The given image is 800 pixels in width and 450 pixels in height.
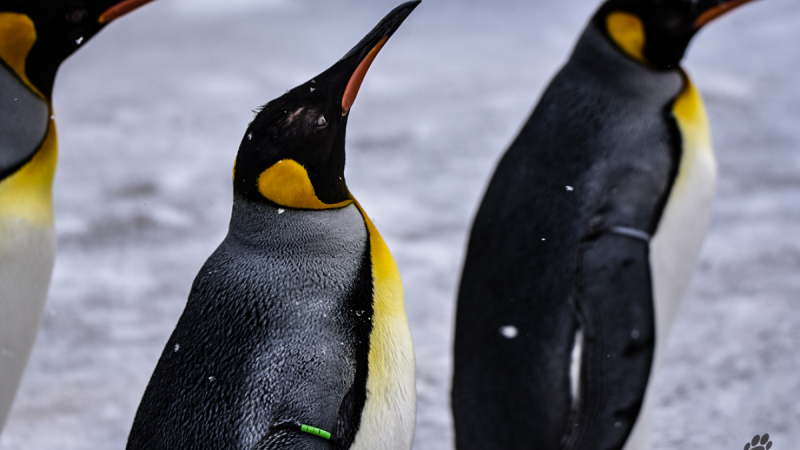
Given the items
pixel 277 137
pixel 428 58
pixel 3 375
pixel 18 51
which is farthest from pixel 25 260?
pixel 428 58

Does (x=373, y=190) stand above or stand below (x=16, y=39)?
below

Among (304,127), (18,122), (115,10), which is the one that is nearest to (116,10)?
(115,10)

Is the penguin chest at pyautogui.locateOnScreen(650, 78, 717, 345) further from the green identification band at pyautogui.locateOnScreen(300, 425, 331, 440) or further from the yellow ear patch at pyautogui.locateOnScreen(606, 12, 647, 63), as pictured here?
the green identification band at pyautogui.locateOnScreen(300, 425, 331, 440)

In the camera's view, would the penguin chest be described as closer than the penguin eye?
No

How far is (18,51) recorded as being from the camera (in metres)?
0.99

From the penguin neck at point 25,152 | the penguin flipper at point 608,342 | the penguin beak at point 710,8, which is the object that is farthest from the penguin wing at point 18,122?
the penguin beak at point 710,8

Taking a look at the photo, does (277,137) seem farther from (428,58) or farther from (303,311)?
(428,58)

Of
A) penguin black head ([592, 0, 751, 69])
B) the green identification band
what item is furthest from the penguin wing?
penguin black head ([592, 0, 751, 69])

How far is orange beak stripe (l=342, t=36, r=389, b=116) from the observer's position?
0.68m

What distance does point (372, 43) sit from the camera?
2.21ft

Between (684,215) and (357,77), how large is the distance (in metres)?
0.88

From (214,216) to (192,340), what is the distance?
2.10 metres

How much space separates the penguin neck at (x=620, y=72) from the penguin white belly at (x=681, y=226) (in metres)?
0.04

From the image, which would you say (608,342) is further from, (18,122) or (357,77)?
(18,122)
